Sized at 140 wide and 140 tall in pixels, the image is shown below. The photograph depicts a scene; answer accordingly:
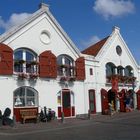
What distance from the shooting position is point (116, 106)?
34.2 metres

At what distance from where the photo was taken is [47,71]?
26578 mm

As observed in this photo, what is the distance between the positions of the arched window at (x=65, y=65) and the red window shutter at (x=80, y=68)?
493 mm

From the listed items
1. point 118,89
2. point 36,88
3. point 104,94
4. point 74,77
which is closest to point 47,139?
point 36,88

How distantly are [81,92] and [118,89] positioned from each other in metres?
6.06

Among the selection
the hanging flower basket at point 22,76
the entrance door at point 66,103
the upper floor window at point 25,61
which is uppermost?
the upper floor window at point 25,61

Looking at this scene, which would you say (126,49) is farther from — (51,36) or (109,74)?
(51,36)

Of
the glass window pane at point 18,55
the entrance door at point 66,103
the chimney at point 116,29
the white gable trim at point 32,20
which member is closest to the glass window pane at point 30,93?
the glass window pane at point 18,55

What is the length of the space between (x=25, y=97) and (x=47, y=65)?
3.43m

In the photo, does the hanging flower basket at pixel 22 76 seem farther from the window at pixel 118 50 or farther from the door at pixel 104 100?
the window at pixel 118 50

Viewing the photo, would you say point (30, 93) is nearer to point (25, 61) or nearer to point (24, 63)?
point (24, 63)

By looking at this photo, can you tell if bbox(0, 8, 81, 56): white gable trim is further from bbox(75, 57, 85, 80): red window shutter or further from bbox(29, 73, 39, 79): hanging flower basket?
bbox(29, 73, 39, 79): hanging flower basket

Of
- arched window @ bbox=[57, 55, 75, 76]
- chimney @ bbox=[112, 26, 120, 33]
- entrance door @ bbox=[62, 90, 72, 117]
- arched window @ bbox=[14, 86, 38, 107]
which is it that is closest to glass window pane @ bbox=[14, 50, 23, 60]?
arched window @ bbox=[14, 86, 38, 107]

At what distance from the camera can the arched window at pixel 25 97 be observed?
2464 centimetres

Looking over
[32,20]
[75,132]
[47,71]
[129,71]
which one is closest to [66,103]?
[47,71]
